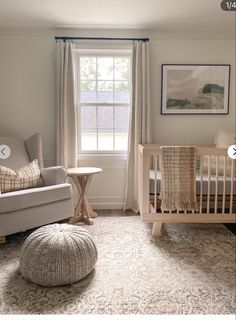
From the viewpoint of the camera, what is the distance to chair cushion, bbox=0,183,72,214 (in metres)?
2.64

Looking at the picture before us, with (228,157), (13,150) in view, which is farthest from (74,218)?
(228,157)

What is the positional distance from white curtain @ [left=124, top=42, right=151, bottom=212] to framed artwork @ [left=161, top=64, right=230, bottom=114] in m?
0.25

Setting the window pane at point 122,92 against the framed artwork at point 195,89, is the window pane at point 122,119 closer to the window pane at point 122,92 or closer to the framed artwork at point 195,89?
the window pane at point 122,92

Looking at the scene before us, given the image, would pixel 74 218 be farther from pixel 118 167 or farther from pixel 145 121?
pixel 145 121

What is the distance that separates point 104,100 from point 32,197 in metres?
1.71

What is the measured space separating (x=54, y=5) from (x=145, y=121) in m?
1.65

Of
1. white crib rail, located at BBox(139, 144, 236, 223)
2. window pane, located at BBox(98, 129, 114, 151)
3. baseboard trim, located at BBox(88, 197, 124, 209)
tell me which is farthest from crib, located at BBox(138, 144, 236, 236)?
window pane, located at BBox(98, 129, 114, 151)

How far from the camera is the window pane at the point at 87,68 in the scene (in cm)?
379

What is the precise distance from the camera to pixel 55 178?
309 centimetres

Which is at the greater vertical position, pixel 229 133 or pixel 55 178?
pixel 229 133

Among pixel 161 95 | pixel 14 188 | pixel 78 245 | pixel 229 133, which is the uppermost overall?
pixel 161 95

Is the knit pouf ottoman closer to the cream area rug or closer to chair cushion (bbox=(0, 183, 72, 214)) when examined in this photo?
the cream area rug

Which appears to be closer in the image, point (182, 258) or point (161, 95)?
point (182, 258)

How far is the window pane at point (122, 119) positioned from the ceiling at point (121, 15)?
1.01 meters
